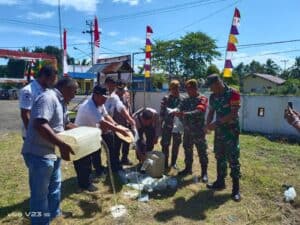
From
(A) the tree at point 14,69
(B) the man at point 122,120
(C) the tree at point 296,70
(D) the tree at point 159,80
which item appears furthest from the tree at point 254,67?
(B) the man at point 122,120

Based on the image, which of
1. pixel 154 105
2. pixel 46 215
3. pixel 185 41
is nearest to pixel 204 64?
pixel 185 41

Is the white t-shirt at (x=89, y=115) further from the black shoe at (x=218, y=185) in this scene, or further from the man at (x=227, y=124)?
the black shoe at (x=218, y=185)

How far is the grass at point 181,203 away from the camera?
4.45 m

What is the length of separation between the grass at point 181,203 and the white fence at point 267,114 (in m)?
4.97

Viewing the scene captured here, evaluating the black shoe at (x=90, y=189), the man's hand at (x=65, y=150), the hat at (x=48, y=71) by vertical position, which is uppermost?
the hat at (x=48, y=71)

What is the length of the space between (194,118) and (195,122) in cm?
7

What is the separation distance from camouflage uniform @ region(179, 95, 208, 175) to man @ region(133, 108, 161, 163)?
2.03 ft

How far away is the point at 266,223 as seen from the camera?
4418 mm

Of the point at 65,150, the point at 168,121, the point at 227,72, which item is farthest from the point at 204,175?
the point at 227,72

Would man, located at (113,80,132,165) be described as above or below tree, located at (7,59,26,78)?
below

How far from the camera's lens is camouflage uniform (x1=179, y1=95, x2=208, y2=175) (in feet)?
18.6

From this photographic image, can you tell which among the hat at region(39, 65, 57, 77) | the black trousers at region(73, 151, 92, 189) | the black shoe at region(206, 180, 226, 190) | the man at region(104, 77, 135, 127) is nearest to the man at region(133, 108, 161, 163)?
the man at region(104, 77, 135, 127)

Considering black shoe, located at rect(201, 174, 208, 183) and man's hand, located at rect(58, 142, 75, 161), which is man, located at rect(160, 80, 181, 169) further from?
man's hand, located at rect(58, 142, 75, 161)

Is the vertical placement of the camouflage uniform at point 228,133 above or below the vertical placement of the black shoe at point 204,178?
above
